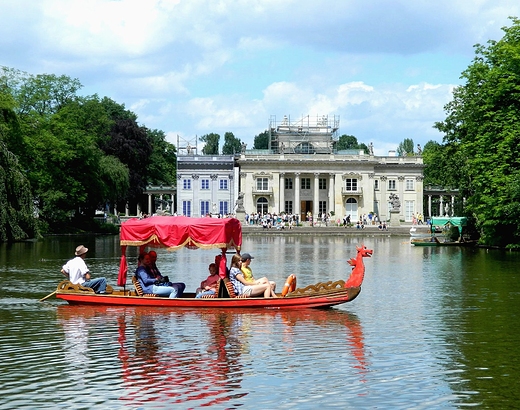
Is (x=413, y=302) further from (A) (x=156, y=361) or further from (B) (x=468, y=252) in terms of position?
(B) (x=468, y=252)

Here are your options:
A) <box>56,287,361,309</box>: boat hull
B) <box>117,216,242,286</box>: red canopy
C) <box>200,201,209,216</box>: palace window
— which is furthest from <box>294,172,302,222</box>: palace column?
<box>56,287,361,309</box>: boat hull

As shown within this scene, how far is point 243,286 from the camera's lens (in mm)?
19766

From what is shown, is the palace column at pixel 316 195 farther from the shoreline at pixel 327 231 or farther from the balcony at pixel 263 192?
the shoreline at pixel 327 231

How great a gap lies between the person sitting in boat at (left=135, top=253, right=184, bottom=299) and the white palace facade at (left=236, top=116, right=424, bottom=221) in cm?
7856

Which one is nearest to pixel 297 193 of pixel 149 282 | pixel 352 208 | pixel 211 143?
pixel 352 208

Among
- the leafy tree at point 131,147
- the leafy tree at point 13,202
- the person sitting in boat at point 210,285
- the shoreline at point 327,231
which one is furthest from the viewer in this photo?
the leafy tree at point 131,147

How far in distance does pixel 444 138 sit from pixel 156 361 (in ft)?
147

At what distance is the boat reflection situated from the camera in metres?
11.9

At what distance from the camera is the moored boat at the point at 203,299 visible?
63.7 feet

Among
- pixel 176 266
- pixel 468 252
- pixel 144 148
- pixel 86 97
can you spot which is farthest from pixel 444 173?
pixel 144 148

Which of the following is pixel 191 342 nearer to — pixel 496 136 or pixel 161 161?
pixel 496 136

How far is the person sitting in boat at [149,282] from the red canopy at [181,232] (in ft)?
1.59

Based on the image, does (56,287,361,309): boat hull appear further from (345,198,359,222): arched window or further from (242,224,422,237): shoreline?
(345,198,359,222): arched window

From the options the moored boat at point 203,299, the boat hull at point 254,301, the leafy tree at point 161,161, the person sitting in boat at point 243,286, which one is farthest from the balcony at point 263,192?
the boat hull at point 254,301
